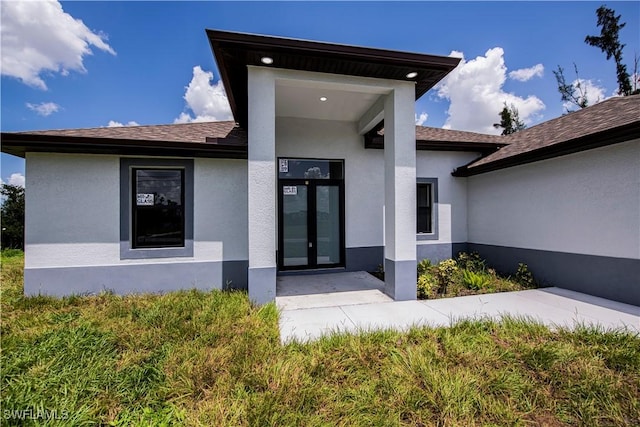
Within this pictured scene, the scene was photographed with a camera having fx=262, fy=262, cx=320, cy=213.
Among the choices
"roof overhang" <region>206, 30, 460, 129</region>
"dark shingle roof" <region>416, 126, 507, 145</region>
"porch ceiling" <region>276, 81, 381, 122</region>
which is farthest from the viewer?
"dark shingle roof" <region>416, 126, 507, 145</region>

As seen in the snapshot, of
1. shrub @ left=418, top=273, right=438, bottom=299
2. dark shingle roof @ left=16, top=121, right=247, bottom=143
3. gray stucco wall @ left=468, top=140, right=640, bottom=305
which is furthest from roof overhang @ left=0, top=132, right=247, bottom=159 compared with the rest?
gray stucco wall @ left=468, top=140, right=640, bottom=305

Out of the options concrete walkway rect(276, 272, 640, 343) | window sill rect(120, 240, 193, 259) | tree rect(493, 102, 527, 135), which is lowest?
concrete walkway rect(276, 272, 640, 343)

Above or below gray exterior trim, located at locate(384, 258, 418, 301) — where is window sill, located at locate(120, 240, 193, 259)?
above

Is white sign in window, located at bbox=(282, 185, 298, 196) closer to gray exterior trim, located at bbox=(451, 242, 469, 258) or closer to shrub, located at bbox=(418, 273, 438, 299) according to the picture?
shrub, located at bbox=(418, 273, 438, 299)

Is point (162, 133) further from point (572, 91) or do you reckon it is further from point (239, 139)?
point (572, 91)

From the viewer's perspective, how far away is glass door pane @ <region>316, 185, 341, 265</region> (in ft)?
26.1

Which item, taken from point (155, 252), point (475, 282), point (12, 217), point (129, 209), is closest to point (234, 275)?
point (155, 252)

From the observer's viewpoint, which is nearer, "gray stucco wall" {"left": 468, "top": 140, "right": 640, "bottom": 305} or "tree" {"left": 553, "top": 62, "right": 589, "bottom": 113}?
"gray stucco wall" {"left": 468, "top": 140, "right": 640, "bottom": 305}

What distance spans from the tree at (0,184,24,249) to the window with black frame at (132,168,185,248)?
14.5 metres

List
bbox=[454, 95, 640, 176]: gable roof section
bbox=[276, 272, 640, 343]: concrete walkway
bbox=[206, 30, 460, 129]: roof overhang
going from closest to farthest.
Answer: bbox=[276, 272, 640, 343]: concrete walkway < bbox=[206, 30, 460, 129]: roof overhang < bbox=[454, 95, 640, 176]: gable roof section

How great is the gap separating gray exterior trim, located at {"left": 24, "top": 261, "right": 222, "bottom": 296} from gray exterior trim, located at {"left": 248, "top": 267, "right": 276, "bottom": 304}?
164 centimetres

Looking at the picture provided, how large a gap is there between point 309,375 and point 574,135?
293 inches

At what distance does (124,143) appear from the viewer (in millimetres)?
5457

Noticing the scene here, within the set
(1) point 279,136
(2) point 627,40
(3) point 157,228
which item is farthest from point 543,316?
(2) point 627,40
